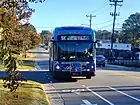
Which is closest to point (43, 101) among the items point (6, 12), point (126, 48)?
point (6, 12)

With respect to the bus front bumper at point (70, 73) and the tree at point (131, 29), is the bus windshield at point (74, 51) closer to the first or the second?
the bus front bumper at point (70, 73)

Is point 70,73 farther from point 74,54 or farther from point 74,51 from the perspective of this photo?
point 74,51

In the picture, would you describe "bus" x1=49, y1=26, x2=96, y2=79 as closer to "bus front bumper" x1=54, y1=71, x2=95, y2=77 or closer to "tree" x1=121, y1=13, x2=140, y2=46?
"bus front bumper" x1=54, y1=71, x2=95, y2=77

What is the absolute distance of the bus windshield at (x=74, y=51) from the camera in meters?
26.4

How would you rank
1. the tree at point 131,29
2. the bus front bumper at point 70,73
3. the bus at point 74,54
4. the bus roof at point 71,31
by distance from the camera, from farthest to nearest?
the tree at point 131,29 → the bus roof at point 71,31 → the bus front bumper at point 70,73 → the bus at point 74,54

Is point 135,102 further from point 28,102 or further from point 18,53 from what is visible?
point 18,53

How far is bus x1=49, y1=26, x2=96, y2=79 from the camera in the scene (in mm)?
26312


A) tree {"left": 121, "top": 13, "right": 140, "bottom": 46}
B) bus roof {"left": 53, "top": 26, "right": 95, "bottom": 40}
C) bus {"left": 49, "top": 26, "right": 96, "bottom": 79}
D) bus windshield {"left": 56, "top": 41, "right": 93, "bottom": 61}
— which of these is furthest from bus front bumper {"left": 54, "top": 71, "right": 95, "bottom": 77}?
tree {"left": 121, "top": 13, "right": 140, "bottom": 46}

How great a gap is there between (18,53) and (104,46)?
413 feet

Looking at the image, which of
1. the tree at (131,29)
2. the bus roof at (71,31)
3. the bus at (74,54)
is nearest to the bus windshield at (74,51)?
the bus at (74,54)

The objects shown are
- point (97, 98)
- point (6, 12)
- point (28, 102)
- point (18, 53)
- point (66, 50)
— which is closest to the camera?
point (18, 53)

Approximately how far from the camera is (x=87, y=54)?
87.2 feet

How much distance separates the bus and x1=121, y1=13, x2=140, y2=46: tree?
138004mm

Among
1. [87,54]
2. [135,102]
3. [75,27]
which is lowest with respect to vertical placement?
[135,102]
